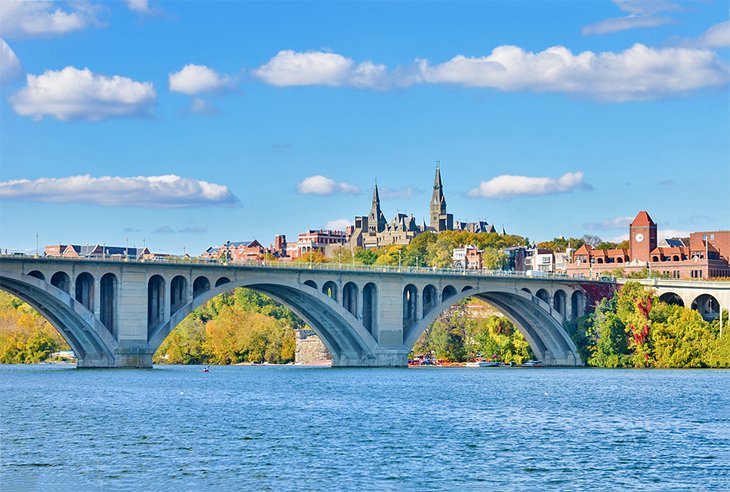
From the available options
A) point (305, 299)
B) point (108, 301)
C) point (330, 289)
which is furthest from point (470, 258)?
point (108, 301)

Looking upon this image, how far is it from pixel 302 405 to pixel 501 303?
5980 centimetres

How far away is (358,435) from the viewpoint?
171 ft

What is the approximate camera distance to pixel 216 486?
38.0m

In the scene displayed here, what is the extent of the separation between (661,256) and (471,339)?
30412mm

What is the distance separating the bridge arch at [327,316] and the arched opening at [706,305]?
1482 inches

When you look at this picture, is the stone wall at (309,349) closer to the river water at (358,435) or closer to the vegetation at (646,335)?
the vegetation at (646,335)

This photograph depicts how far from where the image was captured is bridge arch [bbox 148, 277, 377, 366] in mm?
101875

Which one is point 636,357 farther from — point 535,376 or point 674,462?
point 674,462

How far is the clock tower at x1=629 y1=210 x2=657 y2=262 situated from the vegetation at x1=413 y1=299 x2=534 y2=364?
24.0 metres

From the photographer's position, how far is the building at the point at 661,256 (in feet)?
488

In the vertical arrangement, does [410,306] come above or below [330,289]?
below

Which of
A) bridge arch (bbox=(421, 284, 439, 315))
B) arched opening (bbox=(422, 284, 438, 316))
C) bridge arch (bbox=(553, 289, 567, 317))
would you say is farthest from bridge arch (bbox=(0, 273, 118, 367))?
bridge arch (bbox=(553, 289, 567, 317))

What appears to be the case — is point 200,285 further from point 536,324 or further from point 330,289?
point 536,324

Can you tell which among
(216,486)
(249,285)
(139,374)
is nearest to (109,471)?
(216,486)
